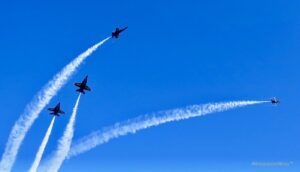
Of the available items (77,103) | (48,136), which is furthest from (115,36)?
(48,136)

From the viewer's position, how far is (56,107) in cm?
19100

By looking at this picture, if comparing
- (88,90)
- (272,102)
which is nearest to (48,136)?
(88,90)

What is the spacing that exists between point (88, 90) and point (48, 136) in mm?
16034

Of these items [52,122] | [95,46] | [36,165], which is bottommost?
[36,165]

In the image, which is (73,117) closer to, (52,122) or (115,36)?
(52,122)

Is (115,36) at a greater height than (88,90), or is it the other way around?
(115,36)

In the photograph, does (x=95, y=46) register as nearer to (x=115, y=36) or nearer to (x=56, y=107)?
(x=115, y=36)

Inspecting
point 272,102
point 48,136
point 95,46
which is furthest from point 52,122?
point 272,102

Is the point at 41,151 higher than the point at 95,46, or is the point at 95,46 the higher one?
the point at 95,46

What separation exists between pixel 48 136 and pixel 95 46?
86.9ft

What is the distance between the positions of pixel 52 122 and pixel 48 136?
4502mm

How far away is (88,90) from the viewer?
189 m

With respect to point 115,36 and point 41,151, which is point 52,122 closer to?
point 41,151

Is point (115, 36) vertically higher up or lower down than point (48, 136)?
higher up
